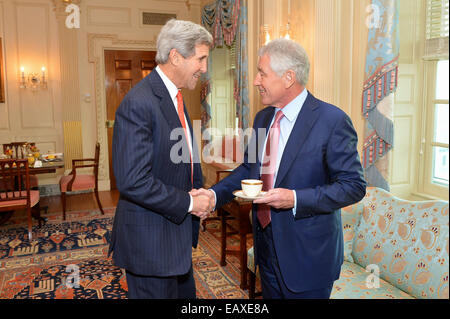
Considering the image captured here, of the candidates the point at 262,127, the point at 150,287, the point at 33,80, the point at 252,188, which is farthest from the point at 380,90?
the point at 33,80

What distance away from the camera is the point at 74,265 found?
3844 mm

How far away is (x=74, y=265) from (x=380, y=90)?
124 inches

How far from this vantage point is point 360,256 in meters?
2.59

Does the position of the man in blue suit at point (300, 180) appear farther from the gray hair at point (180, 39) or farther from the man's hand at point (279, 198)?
the gray hair at point (180, 39)

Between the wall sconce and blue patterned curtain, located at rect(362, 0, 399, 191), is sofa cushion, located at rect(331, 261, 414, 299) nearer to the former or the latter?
blue patterned curtain, located at rect(362, 0, 399, 191)

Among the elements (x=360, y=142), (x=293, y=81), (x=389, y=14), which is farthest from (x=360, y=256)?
(x=389, y=14)

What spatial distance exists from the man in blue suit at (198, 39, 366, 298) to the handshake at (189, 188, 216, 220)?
3cm

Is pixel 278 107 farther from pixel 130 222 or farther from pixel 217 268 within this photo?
pixel 217 268

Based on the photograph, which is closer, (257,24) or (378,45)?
(378,45)

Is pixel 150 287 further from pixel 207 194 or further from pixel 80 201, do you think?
pixel 80 201

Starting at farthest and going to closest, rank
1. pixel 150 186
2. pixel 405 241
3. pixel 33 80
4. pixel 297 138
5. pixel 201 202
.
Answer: pixel 33 80 < pixel 405 241 < pixel 201 202 < pixel 297 138 < pixel 150 186

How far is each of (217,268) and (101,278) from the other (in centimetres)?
105

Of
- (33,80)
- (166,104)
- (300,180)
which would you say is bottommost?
(300,180)

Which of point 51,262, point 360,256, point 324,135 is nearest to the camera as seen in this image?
point 324,135
